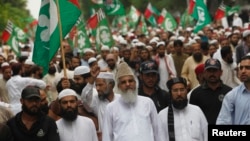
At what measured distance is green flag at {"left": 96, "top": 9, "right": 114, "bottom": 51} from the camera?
59.1 ft

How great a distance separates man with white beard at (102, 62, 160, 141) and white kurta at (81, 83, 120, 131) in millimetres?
1036

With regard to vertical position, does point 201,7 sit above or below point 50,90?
above

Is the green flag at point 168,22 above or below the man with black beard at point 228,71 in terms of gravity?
above

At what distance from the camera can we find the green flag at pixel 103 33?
18.0 m

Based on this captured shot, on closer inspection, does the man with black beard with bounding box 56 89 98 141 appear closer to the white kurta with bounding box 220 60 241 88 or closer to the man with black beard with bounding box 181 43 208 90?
the white kurta with bounding box 220 60 241 88

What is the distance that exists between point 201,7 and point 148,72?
12.0 m

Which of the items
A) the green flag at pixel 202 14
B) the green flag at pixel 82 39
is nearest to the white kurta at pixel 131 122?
the green flag at pixel 82 39

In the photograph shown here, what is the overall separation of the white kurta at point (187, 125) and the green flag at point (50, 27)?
2695 millimetres

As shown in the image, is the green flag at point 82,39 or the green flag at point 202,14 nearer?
the green flag at point 82,39

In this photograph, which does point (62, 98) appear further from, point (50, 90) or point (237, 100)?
point (50, 90)

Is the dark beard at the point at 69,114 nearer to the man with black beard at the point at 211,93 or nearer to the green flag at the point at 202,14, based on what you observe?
the man with black beard at the point at 211,93

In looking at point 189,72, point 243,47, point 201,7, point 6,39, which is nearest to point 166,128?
point 189,72

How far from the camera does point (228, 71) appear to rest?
479 inches

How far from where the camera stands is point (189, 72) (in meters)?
13.4
